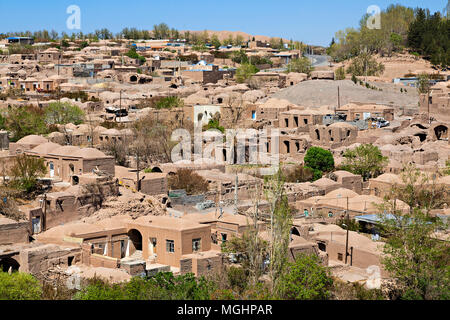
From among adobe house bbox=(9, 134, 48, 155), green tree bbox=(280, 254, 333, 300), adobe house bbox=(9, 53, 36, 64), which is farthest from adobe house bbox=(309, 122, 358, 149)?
adobe house bbox=(9, 53, 36, 64)

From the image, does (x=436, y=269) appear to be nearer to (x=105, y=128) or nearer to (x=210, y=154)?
(x=210, y=154)

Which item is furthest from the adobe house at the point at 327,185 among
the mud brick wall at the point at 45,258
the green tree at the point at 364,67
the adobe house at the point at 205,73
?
the green tree at the point at 364,67

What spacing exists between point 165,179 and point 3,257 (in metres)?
7.64

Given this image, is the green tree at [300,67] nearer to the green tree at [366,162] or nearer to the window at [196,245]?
the green tree at [366,162]

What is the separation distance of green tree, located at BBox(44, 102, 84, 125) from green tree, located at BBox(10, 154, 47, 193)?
13429 mm

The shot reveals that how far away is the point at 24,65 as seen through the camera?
57.4 metres

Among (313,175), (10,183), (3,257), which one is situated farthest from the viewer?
(313,175)

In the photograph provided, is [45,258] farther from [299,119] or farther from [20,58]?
[20,58]

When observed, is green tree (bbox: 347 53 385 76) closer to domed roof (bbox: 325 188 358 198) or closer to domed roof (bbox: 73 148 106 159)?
domed roof (bbox: 325 188 358 198)

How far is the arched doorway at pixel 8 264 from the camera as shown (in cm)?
1540

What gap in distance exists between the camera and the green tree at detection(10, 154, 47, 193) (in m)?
19.1

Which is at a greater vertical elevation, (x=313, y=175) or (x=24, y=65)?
(x=24, y=65)

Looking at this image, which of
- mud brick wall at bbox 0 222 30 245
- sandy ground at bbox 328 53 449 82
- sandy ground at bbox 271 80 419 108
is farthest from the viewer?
sandy ground at bbox 328 53 449 82
